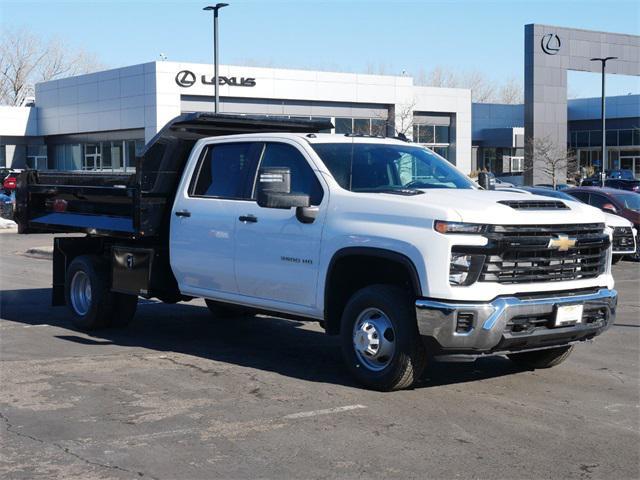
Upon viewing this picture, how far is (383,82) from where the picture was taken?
2163 inches

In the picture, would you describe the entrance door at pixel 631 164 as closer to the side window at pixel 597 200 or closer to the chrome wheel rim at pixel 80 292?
the side window at pixel 597 200

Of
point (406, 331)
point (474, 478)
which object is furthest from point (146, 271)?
point (474, 478)

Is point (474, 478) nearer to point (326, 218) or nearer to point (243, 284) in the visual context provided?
point (326, 218)

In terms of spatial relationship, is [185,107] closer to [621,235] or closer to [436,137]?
[436,137]

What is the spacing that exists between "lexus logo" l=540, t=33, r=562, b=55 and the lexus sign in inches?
628

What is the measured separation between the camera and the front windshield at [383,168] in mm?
8016

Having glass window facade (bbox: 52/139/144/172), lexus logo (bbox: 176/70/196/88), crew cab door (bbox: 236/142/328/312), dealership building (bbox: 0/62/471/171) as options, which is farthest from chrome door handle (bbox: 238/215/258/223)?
glass window facade (bbox: 52/139/144/172)

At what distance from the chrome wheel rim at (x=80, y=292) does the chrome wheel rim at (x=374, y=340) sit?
13.7 feet

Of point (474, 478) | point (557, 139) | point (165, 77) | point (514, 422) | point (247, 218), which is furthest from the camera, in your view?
point (557, 139)

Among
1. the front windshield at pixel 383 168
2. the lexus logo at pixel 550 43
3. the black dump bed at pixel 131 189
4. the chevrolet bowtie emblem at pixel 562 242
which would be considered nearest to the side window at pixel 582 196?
the black dump bed at pixel 131 189

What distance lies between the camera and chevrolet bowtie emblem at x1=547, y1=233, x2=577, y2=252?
23.5 feet

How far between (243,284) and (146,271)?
149cm

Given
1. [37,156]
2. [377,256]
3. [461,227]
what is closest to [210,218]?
[377,256]

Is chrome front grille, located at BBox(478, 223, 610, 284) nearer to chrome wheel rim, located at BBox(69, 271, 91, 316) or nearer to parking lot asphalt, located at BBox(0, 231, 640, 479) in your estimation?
parking lot asphalt, located at BBox(0, 231, 640, 479)
